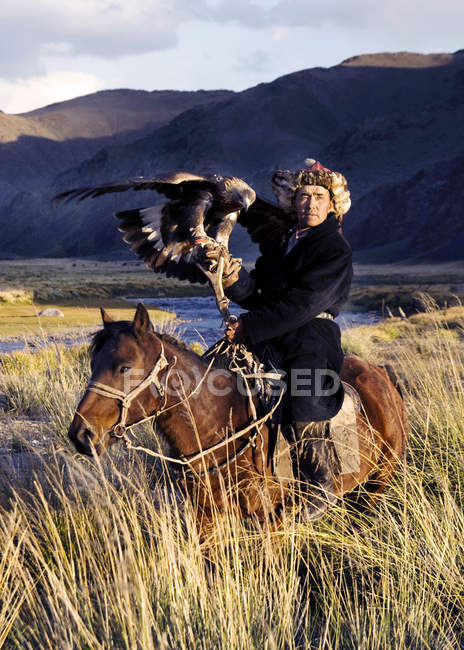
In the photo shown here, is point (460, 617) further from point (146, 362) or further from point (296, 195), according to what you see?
point (296, 195)

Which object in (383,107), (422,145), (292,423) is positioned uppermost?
(383,107)

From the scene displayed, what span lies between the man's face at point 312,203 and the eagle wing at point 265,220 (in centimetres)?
37

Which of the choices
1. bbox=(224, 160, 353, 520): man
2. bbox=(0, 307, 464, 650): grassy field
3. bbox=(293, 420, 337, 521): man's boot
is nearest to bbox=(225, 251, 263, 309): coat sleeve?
bbox=(224, 160, 353, 520): man

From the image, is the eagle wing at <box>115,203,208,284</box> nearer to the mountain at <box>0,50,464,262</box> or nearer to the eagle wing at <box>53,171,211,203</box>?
the eagle wing at <box>53,171,211,203</box>

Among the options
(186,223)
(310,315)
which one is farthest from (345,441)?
(186,223)

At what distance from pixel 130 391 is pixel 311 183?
165 cm

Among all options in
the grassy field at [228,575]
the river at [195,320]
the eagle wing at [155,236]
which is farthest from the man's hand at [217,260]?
the river at [195,320]

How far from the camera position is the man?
350 centimetres

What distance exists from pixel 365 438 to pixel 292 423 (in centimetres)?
63

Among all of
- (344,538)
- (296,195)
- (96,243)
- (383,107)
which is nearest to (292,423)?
(344,538)

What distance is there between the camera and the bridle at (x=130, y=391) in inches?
121

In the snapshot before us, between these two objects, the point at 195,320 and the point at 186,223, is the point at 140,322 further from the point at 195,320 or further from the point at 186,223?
the point at 195,320

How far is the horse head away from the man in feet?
1.82

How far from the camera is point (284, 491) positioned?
12.0 feet
